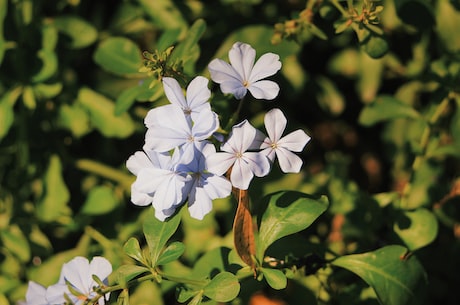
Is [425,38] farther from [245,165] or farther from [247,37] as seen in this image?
[245,165]

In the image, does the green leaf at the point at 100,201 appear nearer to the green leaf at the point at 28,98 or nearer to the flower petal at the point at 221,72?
the green leaf at the point at 28,98

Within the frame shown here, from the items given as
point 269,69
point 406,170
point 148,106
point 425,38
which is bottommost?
point 406,170

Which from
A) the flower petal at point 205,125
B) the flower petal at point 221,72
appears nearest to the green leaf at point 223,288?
the flower petal at point 205,125

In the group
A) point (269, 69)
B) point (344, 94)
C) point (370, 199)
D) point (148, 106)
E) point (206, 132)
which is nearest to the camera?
point (206, 132)

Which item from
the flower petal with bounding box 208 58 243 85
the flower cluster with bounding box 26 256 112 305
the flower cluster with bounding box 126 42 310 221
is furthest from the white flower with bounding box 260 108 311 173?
the flower cluster with bounding box 26 256 112 305

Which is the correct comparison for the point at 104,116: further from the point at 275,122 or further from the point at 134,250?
the point at 275,122

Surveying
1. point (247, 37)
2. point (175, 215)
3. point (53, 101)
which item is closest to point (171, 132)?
point (175, 215)
